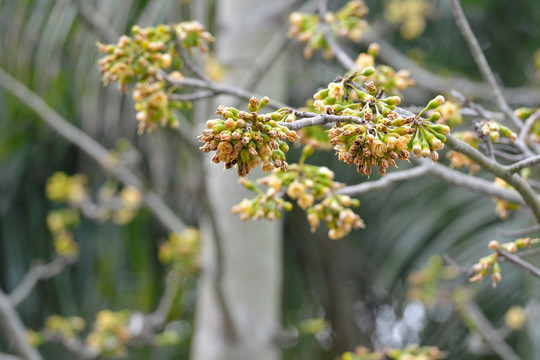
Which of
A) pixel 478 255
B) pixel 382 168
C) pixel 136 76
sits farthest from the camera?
pixel 478 255

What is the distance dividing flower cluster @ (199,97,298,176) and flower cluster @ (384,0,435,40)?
6.22 ft

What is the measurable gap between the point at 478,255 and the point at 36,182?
1909mm


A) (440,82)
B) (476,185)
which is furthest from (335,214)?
(440,82)

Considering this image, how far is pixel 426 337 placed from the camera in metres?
2.44

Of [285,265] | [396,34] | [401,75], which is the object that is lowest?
[285,265]

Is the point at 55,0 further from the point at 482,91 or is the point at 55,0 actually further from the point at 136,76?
the point at 482,91

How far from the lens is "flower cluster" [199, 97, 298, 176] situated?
1.52 ft

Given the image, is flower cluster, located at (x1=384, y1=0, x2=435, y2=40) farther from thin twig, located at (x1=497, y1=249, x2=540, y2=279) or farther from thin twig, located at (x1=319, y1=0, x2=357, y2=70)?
thin twig, located at (x1=497, y1=249, x2=540, y2=279)

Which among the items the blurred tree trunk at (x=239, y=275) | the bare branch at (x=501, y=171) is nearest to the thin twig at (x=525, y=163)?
the bare branch at (x=501, y=171)

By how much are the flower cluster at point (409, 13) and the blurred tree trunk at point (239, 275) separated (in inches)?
30.0

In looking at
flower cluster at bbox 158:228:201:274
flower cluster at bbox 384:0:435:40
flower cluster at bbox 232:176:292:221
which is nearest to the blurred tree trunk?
flower cluster at bbox 158:228:201:274

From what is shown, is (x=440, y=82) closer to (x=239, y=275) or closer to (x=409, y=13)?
(x=409, y=13)

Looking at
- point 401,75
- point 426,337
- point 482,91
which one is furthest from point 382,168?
point 426,337

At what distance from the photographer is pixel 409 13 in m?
2.36
